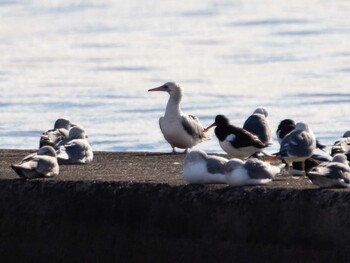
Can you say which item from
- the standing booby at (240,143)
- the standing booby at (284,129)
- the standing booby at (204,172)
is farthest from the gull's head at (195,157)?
the standing booby at (284,129)

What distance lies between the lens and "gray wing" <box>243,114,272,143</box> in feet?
47.0

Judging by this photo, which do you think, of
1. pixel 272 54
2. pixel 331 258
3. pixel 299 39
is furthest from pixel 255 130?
pixel 299 39

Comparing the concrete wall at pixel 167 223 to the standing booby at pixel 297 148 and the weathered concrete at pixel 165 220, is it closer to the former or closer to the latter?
the weathered concrete at pixel 165 220

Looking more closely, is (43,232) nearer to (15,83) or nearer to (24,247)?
(24,247)

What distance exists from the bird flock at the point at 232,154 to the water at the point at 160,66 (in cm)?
259

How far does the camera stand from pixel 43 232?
10.9 meters

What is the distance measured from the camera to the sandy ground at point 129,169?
1102 centimetres

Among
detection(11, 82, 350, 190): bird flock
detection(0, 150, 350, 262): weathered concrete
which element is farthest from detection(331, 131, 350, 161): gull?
detection(0, 150, 350, 262): weathered concrete

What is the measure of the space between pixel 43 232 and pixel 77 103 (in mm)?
12605

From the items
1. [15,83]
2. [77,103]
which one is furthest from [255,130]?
[15,83]

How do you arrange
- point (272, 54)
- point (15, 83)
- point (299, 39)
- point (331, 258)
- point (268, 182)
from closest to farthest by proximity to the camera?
point (331, 258), point (268, 182), point (15, 83), point (272, 54), point (299, 39)

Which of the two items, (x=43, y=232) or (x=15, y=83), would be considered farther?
(x=15, y=83)

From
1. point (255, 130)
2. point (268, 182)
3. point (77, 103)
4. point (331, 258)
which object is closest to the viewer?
point (331, 258)

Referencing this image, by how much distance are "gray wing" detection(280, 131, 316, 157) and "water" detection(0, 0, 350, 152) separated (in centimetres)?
610
